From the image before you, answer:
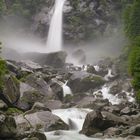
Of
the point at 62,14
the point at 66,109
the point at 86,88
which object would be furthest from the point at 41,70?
the point at 62,14

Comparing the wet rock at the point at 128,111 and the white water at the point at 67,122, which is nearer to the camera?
the white water at the point at 67,122

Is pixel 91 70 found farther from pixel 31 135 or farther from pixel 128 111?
pixel 31 135

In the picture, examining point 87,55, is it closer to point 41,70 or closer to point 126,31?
point 126,31

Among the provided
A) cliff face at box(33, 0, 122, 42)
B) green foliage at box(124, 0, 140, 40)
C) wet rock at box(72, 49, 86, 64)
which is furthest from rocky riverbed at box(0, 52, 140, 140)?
cliff face at box(33, 0, 122, 42)

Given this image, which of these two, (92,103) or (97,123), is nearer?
(97,123)

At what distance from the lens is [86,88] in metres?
72.7

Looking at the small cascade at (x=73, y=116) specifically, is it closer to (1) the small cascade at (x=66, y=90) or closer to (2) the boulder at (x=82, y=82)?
(1) the small cascade at (x=66, y=90)

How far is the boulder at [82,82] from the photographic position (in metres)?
71.8

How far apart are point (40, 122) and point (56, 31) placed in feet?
209

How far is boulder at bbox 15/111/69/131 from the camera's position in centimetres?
4522

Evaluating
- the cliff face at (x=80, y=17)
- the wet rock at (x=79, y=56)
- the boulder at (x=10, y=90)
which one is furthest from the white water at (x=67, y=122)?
the cliff face at (x=80, y=17)

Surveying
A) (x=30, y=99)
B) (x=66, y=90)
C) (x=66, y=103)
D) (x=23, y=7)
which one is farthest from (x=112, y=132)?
(x=23, y=7)

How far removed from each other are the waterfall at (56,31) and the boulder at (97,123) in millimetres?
59649

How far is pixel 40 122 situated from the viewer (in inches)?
1838
